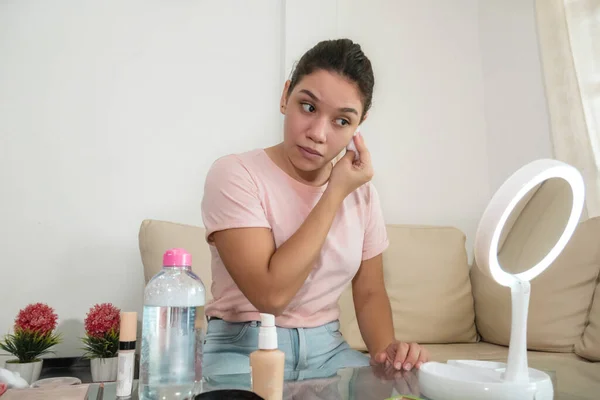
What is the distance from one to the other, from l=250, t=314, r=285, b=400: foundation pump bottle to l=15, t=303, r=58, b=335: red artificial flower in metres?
1.21

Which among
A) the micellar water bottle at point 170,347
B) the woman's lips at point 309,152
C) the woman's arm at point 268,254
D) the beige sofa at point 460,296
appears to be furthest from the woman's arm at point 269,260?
the beige sofa at point 460,296

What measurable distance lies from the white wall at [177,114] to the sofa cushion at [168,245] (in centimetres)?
26

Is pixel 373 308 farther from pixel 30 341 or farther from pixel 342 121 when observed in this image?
pixel 30 341

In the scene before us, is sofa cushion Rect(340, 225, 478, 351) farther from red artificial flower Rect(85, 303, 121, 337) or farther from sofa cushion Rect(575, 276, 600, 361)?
red artificial flower Rect(85, 303, 121, 337)

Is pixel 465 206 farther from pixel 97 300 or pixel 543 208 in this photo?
pixel 97 300

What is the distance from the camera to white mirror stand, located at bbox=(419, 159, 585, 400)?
577 millimetres

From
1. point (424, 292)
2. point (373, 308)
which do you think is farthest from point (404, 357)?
point (424, 292)

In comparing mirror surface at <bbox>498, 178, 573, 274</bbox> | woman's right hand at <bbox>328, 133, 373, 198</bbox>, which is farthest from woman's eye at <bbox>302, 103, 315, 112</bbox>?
mirror surface at <bbox>498, 178, 573, 274</bbox>

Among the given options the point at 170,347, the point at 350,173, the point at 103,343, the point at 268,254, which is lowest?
the point at 103,343

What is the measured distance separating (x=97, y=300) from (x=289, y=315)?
1.11 m

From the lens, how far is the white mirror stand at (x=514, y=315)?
0.58 m

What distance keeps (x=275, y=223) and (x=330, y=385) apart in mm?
391

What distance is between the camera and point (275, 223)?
1004 mm

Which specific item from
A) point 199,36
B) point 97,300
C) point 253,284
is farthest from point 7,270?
point 253,284
